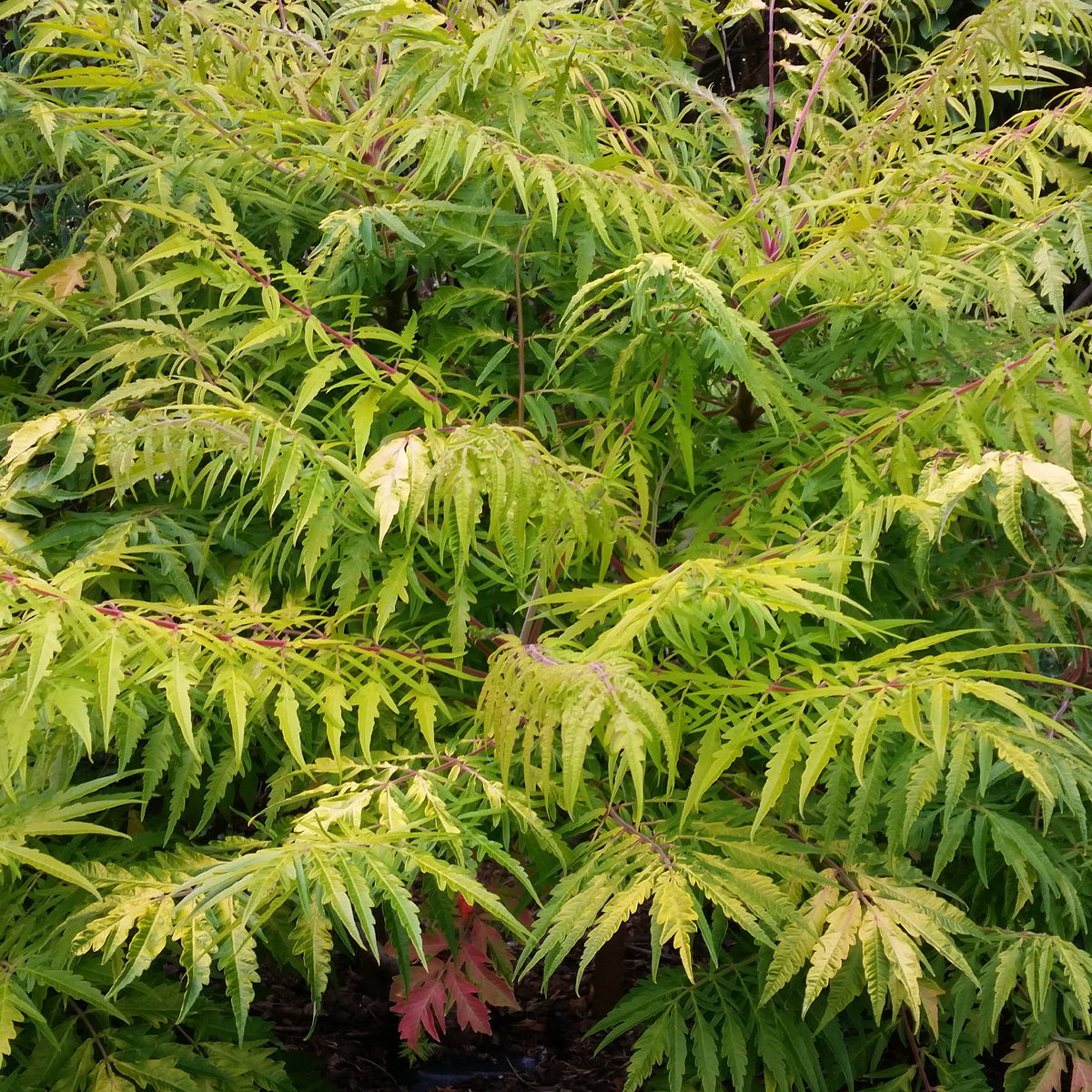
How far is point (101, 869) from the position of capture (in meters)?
1.50

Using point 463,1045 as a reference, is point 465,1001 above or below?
above

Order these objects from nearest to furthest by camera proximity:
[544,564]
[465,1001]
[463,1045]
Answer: [544,564]
[465,1001]
[463,1045]

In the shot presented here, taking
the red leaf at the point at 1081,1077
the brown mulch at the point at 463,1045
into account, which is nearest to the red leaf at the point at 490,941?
the brown mulch at the point at 463,1045

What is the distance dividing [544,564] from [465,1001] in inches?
29.0

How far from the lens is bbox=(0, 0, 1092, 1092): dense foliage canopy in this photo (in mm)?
1347

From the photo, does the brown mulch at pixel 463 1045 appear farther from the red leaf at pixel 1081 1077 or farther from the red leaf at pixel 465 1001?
the red leaf at pixel 1081 1077

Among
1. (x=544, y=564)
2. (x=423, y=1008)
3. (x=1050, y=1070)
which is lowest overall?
(x=1050, y=1070)

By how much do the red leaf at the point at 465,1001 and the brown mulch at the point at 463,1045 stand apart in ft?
2.30

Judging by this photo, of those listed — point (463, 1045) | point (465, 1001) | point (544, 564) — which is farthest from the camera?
point (463, 1045)

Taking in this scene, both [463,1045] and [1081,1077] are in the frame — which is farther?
[463,1045]

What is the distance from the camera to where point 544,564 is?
5.26 feet

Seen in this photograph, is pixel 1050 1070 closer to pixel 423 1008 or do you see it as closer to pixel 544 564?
pixel 423 1008

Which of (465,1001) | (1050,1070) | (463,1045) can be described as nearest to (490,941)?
(465,1001)

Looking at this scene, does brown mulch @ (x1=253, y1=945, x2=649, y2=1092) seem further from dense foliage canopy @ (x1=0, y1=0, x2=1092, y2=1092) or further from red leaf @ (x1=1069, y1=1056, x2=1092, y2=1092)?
red leaf @ (x1=1069, y1=1056, x2=1092, y2=1092)
